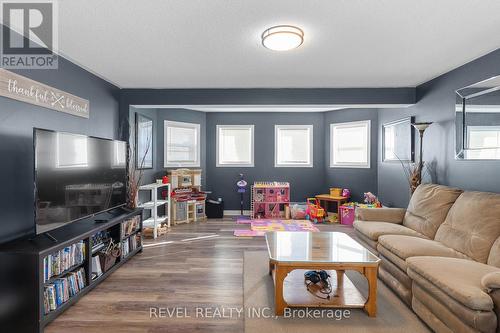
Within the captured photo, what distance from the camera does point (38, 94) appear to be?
8.54ft

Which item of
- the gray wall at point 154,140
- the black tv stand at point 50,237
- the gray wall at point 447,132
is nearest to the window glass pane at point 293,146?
the gray wall at point 447,132

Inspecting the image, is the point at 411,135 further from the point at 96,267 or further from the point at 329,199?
the point at 96,267

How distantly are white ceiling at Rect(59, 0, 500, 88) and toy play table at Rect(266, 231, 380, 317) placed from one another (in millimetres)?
2020

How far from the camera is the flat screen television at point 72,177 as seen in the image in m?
2.29

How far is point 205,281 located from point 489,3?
3.49m

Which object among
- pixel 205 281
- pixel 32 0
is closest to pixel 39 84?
pixel 32 0

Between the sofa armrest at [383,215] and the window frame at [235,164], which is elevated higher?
the window frame at [235,164]

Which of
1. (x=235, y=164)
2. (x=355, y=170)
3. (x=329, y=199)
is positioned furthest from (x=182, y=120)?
(x=355, y=170)

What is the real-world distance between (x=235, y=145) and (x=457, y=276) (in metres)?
5.33

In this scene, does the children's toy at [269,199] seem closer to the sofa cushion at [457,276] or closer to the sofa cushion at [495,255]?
the sofa cushion at [457,276]

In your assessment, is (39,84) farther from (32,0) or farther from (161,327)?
(161,327)

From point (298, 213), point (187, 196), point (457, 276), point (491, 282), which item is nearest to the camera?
point (491, 282)

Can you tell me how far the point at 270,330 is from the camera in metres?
2.11

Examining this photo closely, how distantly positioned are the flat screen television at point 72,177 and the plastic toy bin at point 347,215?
4302mm
